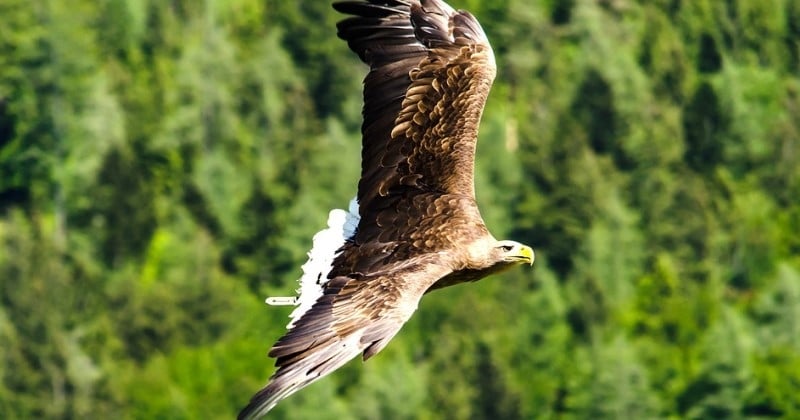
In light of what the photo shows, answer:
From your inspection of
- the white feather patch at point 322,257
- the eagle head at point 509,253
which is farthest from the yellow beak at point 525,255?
the white feather patch at point 322,257

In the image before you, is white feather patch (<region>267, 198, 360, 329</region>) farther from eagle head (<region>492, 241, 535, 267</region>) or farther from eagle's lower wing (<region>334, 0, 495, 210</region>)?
eagle head (<region>492, 241, 535, 267</region>)

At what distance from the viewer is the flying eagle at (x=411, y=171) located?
2114 centimetres

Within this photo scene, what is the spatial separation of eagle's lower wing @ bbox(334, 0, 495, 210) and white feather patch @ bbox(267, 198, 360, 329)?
26 centimetres

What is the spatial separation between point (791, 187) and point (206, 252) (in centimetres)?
2856

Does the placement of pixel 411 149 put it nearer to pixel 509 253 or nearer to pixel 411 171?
pixel 411 171

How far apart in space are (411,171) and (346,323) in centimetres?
295

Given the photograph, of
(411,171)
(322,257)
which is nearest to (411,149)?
(411,171)

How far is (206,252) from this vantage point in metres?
97.1

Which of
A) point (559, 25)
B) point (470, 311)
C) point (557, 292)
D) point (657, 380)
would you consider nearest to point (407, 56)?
point (657, 380)

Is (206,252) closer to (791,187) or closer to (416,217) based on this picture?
(791,187)

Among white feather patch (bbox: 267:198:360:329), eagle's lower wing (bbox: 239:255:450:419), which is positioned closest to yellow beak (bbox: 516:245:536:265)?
eagle's lower wing (bbox: 239:255:450:419)

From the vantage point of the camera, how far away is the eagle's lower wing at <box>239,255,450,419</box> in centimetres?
1845

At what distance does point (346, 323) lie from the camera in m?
19.6

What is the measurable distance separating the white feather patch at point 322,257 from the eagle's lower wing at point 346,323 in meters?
0.15
